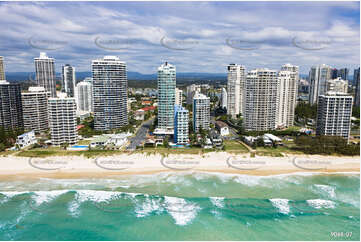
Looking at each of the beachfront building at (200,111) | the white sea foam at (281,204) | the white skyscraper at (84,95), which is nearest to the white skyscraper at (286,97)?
the beachfront building at (200,111)

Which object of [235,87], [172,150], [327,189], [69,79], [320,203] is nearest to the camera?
[320,203]

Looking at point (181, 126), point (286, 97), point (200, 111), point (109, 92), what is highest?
point (109, 92)

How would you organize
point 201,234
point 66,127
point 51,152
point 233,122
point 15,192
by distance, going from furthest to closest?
point 233,122 < point 66,127 < point 51,152 < point 15,192 < point 201,234

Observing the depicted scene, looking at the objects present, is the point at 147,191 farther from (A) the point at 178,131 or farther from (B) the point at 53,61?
(B) the point at 53,61

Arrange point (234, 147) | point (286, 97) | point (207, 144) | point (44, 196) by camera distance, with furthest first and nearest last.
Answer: point (286, 97)
point (234, 147)
point (207, 144)
point (44, 196)

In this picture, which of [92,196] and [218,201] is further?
[92,196]

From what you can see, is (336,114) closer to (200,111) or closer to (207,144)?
(207,144)

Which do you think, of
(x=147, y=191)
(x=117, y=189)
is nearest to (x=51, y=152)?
(x=117, y=189)

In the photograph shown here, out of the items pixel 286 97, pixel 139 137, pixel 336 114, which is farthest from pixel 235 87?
pixel 139 137
